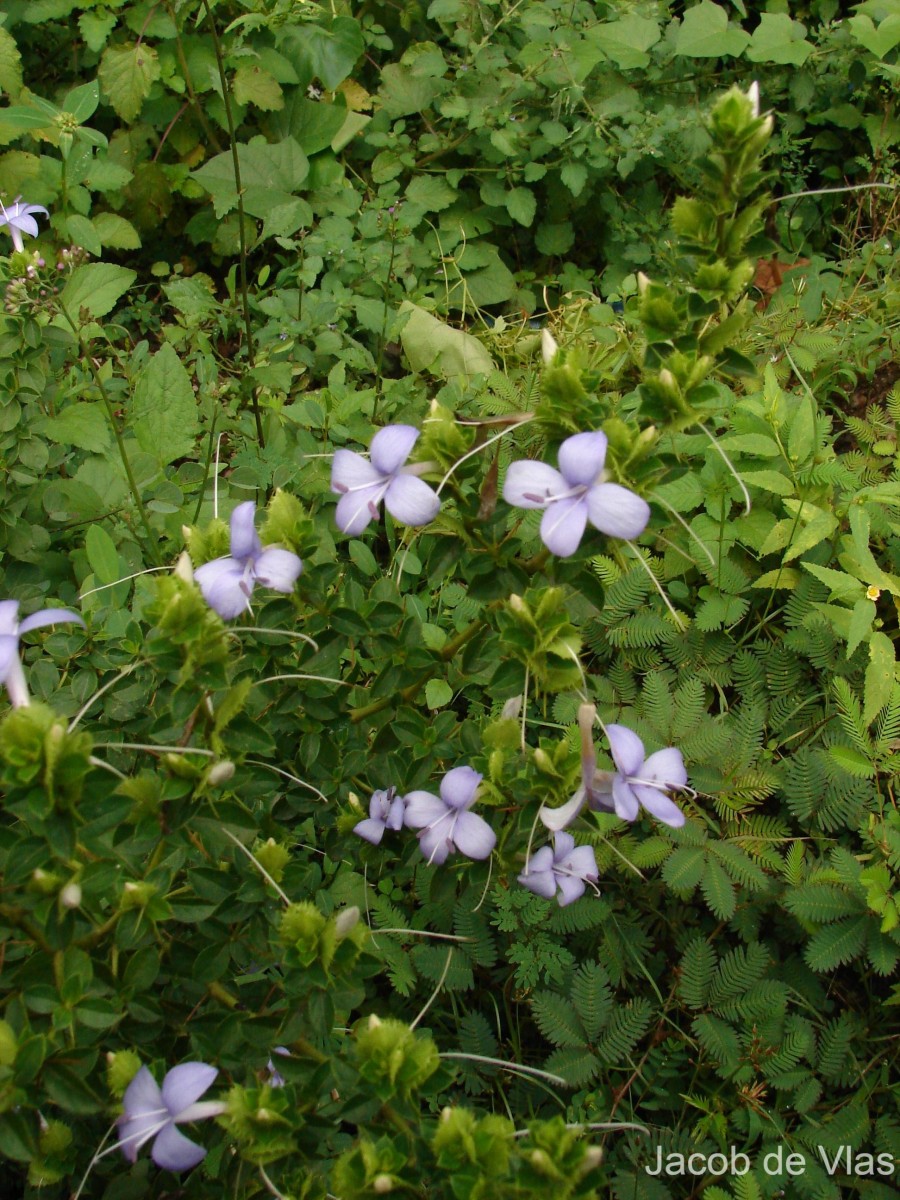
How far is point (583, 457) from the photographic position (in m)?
1.06

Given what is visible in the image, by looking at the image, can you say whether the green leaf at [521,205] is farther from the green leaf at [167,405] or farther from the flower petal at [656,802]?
the flower petal at [656,802]

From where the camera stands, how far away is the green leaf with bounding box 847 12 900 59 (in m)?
3.23

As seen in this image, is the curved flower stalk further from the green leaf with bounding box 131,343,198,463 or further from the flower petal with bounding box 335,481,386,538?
the green leaf with bounding box 131,343,198,463

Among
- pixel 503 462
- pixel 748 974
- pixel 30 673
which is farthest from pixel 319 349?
pixel 748 974

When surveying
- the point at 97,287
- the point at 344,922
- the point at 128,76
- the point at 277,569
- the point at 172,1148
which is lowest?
the point at 172,1148

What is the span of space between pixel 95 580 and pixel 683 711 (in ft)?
4.07

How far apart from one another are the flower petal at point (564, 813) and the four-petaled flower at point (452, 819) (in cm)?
11

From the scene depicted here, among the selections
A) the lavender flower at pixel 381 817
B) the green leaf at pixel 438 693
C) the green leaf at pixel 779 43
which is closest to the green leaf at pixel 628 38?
the green leaf at pixel 779 43

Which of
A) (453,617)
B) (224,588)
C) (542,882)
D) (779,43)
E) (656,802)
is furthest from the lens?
(779,43)

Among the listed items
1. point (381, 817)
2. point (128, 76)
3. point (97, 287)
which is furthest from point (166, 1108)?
point (128, 76)

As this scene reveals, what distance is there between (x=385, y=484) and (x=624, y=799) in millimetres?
493

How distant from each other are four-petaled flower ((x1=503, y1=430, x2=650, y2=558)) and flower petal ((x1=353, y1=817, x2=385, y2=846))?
0.68 m

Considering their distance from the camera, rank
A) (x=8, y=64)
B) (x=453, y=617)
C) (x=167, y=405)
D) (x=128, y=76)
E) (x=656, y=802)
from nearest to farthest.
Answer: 1. (x=656, y=802)
2. (x=453, y=617)
3. (x=167, y=405)
4. (x=8, y=64)
5. (x=128, y=76)

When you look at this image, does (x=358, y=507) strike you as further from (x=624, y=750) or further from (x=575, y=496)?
(x=624, y=750)
